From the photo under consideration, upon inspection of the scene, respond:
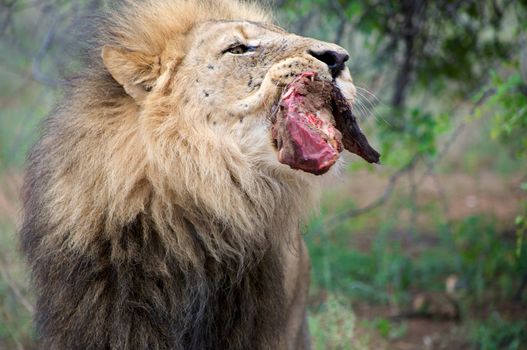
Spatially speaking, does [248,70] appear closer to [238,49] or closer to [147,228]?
[238,49]

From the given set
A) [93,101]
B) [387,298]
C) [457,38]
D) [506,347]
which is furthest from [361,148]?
[457,38]

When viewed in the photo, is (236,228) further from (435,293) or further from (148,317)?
(435,293)

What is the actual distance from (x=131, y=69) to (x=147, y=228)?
568 millimetres

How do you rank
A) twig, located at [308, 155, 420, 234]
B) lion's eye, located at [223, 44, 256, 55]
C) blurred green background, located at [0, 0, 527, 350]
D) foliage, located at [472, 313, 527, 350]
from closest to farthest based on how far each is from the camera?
lion's eye, located at [223, 44, 256, 55], foliage, located at [472, 313, 527, 350], blurred green background, located at [0, 0, 527, 350], twig, located at [308, 155, 420, 234]

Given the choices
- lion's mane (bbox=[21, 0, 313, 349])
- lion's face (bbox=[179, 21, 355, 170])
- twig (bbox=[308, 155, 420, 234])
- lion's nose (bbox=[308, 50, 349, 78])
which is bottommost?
twig (bbox=[308, 155, 420, 234])

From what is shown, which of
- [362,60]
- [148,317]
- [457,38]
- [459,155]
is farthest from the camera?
[459,155]

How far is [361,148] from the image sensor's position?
3.20 m

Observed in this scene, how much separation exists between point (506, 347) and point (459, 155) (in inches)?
181

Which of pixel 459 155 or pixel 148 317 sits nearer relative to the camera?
pixel 148 317

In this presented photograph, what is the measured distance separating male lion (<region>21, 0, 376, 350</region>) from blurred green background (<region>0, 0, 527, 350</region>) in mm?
1179

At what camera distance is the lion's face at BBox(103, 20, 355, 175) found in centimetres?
308

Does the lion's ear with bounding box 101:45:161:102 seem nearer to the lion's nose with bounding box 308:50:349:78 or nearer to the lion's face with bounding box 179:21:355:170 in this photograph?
the lion's face with bounding box 179:21:355:170

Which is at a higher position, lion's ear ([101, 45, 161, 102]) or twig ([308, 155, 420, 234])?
lion's ear ([101, 45, 161, 102])

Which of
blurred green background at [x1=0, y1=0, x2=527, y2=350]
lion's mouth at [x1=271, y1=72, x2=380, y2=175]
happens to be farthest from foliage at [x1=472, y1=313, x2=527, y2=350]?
lion's mouth at [x1=271, y1=72, x2=380, y2=175]
